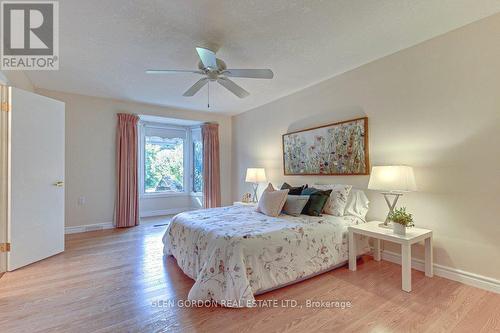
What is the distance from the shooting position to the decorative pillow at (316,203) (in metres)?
2.95

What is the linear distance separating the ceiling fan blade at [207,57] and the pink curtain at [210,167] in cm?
325

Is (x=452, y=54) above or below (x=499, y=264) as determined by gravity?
above

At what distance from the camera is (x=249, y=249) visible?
6.63ft

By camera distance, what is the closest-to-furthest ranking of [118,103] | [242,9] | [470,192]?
1. [242,9]
2. [470,192]
3. [118,103]

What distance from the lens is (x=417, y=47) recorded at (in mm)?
2623

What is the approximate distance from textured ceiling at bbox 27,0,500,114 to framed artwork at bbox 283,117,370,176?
84 cm

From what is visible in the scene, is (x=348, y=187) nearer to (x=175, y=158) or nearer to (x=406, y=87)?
(x=406, y=87)

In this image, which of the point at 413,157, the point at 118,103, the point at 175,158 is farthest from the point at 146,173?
the point at 413,157

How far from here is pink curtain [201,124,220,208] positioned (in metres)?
5.49

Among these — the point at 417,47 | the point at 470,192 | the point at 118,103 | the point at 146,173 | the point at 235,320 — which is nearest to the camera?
the point at 235,320

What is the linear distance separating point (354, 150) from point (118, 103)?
4.36 meters

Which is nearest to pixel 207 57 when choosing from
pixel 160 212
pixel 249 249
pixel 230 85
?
pixel 230 85

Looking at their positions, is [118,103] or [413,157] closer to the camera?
[413,157]

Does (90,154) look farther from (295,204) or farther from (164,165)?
(295,204)
